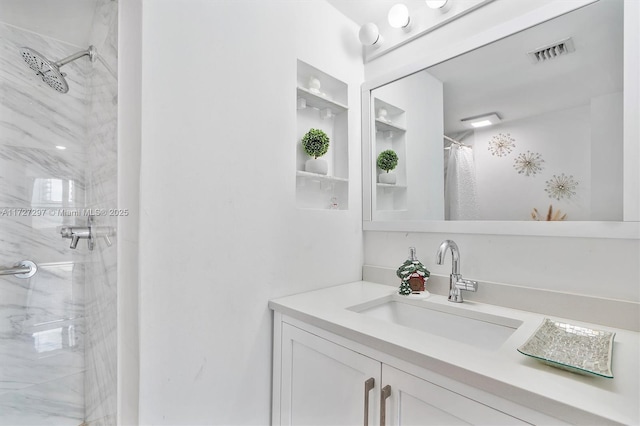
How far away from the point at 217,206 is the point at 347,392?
0.74 meters

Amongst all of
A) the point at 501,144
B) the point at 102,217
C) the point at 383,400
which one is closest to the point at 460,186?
the point at 501,144

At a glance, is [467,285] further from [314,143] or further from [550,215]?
[314,143]

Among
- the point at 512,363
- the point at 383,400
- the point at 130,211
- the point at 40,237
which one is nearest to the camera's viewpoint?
the point at 512,363

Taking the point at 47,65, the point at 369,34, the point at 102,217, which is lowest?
the point at 102,217

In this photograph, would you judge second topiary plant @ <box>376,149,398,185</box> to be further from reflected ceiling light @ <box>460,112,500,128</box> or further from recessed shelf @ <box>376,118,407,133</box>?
reflected ceiling light @ <box>460,112,500,128</box>

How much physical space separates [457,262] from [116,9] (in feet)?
5.12

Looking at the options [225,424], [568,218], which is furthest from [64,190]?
[568,218]

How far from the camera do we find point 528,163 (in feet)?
3.66

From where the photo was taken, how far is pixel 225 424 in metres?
1.06

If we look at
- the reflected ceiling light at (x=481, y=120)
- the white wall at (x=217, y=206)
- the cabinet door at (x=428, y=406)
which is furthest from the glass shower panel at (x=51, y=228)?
the reflected ceiling light at (x=481, y=120)

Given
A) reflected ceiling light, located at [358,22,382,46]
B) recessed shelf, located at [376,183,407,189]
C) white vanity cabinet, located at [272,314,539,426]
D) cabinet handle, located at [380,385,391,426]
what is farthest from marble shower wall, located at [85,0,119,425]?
recessed shelf, located at [376,183,407,189]

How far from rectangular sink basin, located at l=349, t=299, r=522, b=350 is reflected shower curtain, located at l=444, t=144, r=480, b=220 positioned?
396 mm

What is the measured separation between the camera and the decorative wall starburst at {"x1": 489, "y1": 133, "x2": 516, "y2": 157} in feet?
3.78

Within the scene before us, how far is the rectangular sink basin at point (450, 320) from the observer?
1049 millimetres
